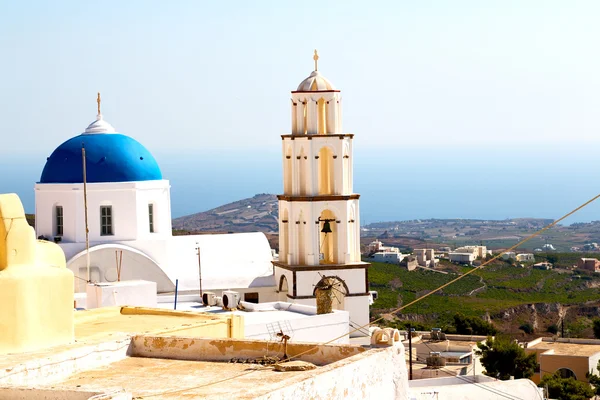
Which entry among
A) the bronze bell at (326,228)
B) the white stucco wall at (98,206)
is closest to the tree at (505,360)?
the bronze bell at (326,228)

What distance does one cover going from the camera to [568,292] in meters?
63.6

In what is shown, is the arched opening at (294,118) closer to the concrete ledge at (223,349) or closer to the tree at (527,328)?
the concrete ledge at (223,349)

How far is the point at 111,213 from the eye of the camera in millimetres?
27359

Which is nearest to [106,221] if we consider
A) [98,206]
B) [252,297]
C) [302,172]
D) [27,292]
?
[98,206]

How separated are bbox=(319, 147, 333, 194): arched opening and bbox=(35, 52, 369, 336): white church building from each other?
22 millimetres

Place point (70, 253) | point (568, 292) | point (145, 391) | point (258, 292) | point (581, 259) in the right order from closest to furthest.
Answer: point (145, 391) → point (70, 253) → point (258, 292) → point (568, 292) → point (581, 259)

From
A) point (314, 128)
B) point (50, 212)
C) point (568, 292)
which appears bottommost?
point (568, 292)

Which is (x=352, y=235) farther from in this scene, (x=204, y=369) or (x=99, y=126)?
(x=204, y=369)

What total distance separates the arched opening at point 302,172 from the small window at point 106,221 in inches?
163

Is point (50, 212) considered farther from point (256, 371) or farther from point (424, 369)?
point (256, 371)

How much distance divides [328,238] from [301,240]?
0.63 metres

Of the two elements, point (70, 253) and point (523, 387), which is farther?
point (70, 253)

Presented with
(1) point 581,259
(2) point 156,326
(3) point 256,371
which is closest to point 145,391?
(3) point 256,371

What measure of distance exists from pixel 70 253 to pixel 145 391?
17330 mm
